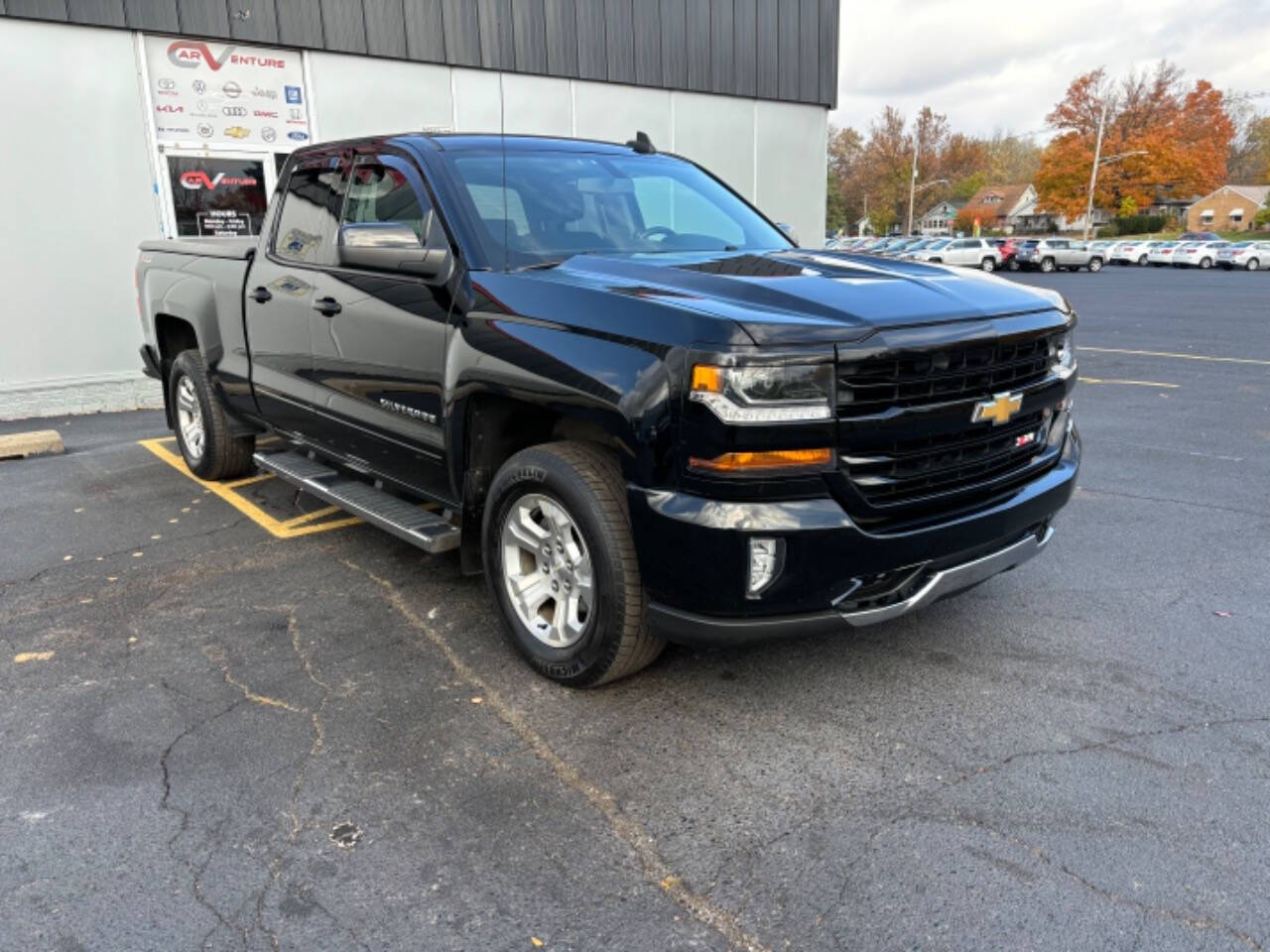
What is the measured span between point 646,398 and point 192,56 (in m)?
8.85

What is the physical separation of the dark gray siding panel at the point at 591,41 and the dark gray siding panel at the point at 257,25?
3657mm

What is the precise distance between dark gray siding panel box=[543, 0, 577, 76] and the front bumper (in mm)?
9962

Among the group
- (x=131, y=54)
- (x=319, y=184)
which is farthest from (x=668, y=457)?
(x=131, y=54)

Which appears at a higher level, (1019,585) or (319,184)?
(319,184)

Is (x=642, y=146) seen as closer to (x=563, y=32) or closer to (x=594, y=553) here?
(x=594, y=553)

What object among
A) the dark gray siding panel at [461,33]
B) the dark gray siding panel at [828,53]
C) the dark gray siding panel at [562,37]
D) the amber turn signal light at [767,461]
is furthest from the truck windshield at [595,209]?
the dark gray siding panel at [828,53]

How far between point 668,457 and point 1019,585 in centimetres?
237

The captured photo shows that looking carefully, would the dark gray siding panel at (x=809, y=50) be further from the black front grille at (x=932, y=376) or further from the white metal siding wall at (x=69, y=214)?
the black front grille at (x=932, y=376)

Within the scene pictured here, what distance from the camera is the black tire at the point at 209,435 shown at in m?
6.09

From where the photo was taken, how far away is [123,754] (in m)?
3.14

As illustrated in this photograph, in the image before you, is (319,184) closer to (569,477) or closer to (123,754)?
(569,477)

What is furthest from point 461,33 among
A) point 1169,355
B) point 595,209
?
point 1169,355

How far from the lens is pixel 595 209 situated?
424cm

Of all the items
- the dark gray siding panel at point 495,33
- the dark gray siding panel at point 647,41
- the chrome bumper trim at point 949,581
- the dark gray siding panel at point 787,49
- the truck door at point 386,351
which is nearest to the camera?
the chrome bumper trim at point 949,581
